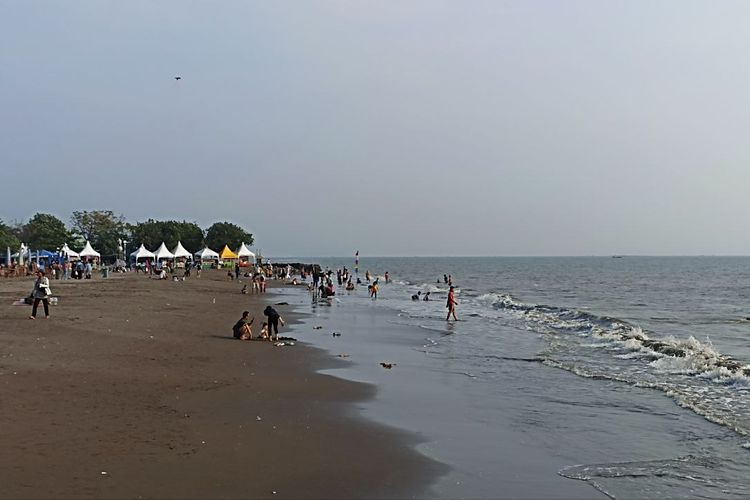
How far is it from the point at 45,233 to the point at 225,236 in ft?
89.1

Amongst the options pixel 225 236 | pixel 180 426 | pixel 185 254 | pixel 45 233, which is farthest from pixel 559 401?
pixel 225 236

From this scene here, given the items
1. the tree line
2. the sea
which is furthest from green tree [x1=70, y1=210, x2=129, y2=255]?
the sea

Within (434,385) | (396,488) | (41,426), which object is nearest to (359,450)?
(396,488)

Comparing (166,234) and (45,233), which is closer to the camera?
(45,233)

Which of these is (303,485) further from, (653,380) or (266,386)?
(653,380)

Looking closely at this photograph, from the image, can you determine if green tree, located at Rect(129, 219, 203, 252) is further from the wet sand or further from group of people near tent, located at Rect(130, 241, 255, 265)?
the wet sand

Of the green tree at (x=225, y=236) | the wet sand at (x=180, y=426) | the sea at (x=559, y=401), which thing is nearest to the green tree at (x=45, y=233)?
the green tree at (x=225, y=236)

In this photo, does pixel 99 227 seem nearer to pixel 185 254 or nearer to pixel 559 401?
pixel 185 254

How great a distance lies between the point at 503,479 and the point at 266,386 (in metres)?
6.37

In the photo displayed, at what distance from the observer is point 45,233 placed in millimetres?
85688

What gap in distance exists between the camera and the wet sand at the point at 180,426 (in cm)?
755

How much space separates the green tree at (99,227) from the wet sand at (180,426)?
88478 millimetres

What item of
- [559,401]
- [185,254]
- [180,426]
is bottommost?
[559,401]

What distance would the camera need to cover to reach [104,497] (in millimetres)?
6859
